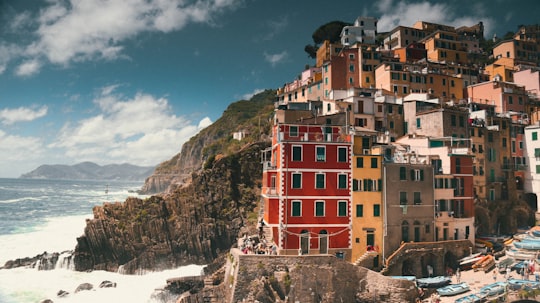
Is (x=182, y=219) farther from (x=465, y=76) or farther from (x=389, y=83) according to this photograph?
(x=465, y=76)

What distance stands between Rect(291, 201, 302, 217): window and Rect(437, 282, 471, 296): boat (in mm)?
12341

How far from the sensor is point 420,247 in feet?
117

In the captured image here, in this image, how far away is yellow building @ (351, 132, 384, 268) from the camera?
34.9 m

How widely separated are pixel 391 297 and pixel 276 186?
1250cm

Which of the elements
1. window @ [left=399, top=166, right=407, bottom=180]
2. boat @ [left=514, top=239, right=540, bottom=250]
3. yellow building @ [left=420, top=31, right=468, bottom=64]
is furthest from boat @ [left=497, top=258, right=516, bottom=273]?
yellow building @ [left=420, top=31, right=468, bottom=64]

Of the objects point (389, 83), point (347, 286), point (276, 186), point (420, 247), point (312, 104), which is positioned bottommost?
point (347, 286)

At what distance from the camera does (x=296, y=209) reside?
113 ft

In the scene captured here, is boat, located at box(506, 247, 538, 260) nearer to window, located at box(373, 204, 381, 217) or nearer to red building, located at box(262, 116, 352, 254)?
window, located at box(373, 204, 381, 217)

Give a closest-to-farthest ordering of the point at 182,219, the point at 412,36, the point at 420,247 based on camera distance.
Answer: the point at 420,247
the point at 182,219
the point at 412,36

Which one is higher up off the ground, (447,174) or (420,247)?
(447,174)

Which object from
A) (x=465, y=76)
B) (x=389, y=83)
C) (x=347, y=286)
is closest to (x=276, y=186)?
(x=347, y=286)

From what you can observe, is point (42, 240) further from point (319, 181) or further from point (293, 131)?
point (319, 181)

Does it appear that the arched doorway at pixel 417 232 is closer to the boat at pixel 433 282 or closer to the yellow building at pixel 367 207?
the yellow building at pixel 367 207

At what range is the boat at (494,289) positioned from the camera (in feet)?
100
